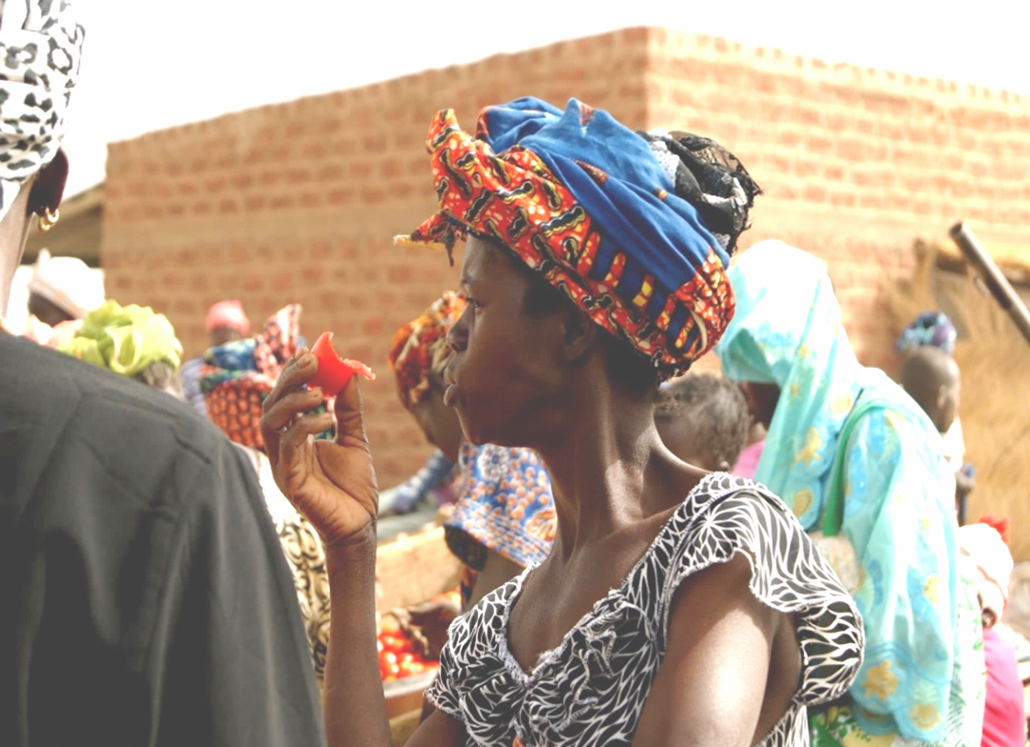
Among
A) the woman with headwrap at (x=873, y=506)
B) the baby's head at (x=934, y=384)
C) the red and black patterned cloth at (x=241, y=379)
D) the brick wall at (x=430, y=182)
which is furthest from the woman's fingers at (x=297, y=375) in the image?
the brick wall at (x=430, y=182)

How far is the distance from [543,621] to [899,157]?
347 inches

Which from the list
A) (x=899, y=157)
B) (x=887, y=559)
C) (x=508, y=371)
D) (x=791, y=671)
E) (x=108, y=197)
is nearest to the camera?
(x=791, y=671)

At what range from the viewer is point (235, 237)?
11.4 meters

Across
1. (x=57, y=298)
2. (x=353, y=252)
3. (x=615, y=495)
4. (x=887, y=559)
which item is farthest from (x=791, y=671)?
(x=353, y=252)

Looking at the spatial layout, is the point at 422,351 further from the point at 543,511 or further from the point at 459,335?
the point at 459,335

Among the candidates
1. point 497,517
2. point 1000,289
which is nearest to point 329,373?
point 497,517

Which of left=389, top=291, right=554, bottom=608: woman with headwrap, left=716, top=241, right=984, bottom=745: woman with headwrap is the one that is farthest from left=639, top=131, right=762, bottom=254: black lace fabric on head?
left=389, top=291, right=554, bottom=608: woman with headwrap

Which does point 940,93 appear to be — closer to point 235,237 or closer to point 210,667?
point 235,237

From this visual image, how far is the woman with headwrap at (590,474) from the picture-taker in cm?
196

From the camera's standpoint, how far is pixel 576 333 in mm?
2189

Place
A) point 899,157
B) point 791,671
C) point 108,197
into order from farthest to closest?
point 108,197 → point 899,157 → point 791,671

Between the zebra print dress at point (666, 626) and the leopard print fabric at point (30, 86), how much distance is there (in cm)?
95

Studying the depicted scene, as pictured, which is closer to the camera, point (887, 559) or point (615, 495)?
point (615, 495)

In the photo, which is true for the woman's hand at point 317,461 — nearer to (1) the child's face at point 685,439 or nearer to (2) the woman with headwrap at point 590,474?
(2) the woman with headwrap at point 590,474
